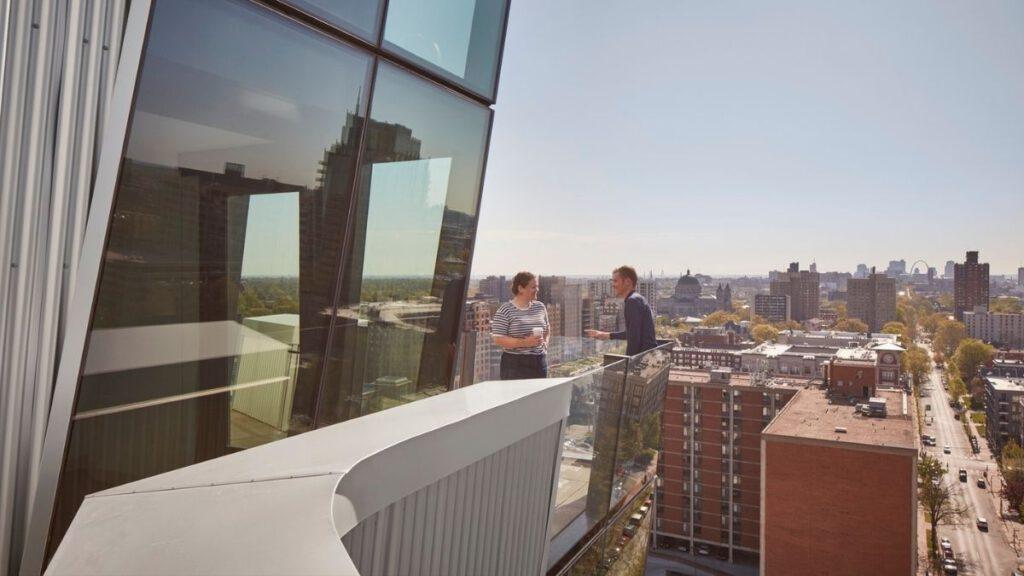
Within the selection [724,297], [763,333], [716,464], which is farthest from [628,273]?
[724,297]

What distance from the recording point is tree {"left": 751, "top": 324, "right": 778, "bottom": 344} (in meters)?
39.8

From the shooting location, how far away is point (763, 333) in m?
40.8

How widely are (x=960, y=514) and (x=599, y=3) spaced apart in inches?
935

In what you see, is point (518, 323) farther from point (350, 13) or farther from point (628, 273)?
point (350, 13)

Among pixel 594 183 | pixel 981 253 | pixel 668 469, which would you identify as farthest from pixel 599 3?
pixel 594 183

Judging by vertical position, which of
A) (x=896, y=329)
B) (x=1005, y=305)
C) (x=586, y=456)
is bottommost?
(x=586, y=456)

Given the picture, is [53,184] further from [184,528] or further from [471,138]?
[471,138]

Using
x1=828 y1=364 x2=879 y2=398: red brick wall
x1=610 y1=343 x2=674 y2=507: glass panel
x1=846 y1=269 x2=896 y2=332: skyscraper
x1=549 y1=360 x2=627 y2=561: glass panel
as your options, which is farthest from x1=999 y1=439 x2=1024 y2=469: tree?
A: x1=549 y1=360 x2=627 y2=561: glass panel

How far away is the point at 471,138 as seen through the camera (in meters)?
4.51

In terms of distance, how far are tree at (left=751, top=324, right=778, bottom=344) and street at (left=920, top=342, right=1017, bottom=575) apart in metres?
11.8

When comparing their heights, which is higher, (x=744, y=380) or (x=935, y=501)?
(x=744, y=380)

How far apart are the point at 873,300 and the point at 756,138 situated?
1592 centimetres

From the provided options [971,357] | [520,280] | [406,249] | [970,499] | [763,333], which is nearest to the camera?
[406,249]

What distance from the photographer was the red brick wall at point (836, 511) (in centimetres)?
1761
